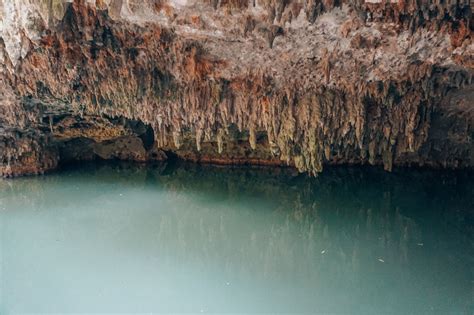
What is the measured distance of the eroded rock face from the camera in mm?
4973

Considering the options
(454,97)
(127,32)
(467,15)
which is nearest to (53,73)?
(127,32)

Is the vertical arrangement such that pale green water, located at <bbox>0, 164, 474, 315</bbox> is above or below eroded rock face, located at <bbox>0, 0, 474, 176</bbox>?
below

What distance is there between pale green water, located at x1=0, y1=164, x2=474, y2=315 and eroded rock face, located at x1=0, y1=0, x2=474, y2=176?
3.90ft

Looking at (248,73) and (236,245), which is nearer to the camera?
(236,245)

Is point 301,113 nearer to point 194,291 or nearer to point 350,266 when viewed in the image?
point 350,266

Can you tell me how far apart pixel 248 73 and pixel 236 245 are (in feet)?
9.74

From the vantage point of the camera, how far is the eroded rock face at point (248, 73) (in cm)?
497

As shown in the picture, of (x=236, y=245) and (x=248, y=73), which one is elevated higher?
(x=248, y=73)

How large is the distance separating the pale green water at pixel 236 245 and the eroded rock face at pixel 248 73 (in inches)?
46.8

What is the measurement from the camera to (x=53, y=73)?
6.71 metres

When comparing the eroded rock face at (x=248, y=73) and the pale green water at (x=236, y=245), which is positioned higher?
the eroded rock face at (x=248, y=73)

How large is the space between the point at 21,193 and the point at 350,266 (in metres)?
6.67

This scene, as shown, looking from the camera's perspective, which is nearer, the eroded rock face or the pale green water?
the pale green water

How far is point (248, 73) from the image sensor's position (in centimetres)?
696
